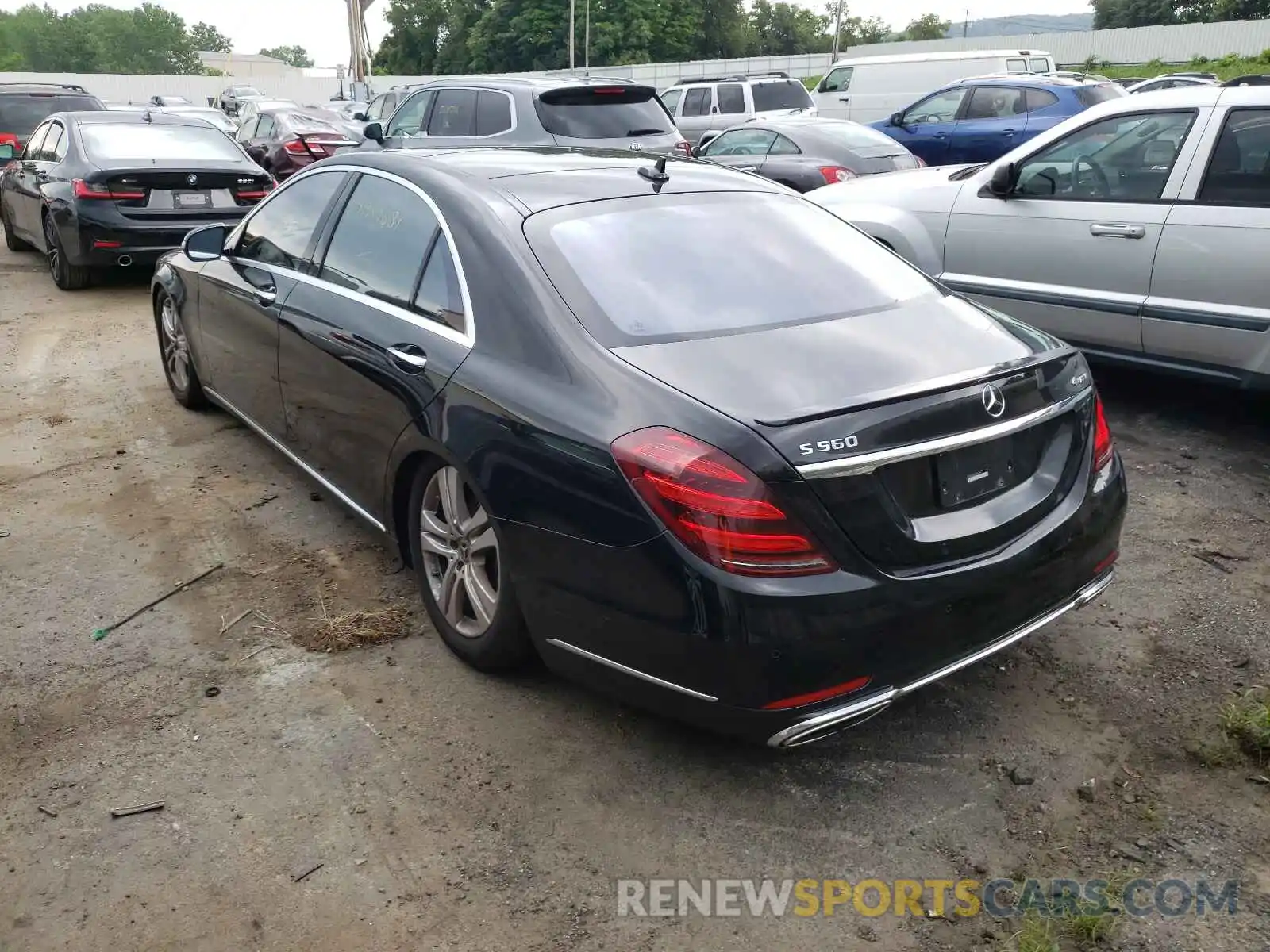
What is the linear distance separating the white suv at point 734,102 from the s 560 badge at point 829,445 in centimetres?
1788

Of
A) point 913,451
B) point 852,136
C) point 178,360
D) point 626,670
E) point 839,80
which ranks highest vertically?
point 839,80

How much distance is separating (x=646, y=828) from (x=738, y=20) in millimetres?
81406

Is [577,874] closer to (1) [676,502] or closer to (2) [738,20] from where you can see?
(1) [676,502]

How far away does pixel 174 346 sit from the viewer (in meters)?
6.25

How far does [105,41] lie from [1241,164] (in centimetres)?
14437

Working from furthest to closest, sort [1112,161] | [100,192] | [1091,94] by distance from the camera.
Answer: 1. [1091,94]
2. [100,192]
3. [1112,161]

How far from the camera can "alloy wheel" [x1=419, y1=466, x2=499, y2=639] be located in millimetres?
3432

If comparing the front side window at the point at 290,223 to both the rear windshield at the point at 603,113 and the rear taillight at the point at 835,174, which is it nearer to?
the rear windshield at the point at 603,113

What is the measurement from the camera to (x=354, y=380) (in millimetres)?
3928

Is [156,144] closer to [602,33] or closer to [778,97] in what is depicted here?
[778,97]

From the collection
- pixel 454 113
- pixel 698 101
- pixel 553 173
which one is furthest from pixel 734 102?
pixel 553 173

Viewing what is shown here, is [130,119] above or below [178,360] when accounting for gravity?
above

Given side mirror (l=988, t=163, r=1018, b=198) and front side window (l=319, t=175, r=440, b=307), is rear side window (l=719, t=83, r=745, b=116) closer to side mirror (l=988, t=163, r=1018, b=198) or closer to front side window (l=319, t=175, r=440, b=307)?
side mirror (l=988, t=163, r=1018, b=198)

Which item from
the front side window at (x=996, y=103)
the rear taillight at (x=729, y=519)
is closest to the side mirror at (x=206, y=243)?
the rear taillight at (x=729, y=519)
